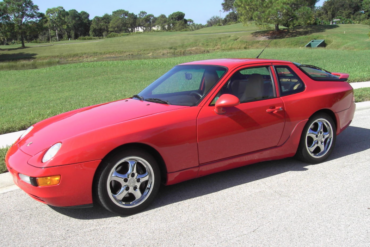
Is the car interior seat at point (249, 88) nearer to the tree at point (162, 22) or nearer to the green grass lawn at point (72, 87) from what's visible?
the green grass lawn at point (72, 87)

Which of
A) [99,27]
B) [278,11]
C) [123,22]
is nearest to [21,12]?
[278,11]

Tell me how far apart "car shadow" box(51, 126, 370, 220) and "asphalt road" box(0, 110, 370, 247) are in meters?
0.01

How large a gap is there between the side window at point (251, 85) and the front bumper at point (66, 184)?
1.79 metres

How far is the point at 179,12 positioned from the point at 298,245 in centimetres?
18237

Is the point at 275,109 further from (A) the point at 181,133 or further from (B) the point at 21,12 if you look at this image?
(B) the point at 21,12

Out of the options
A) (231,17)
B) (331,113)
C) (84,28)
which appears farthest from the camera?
(231,17)

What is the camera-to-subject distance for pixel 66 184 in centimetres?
324

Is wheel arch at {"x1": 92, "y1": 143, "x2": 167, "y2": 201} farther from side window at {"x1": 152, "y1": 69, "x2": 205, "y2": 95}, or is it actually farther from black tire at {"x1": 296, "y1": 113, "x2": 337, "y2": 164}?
black tire at {"x1": 296, "y1": 113, "x2": 337, "y2": 164}

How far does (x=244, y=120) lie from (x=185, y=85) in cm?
93

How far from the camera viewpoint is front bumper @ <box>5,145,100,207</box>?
3.21 meters

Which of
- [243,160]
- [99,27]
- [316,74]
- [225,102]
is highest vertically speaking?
[99,27]

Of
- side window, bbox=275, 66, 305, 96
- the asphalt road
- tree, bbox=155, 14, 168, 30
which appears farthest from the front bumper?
tree, bbox=155, 14, 168, 30

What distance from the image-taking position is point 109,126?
11.6 feet

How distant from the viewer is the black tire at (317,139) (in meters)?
4.78
